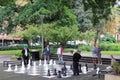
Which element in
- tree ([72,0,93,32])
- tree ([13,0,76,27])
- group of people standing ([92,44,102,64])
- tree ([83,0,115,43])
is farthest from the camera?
tree ([72,0,93,32])

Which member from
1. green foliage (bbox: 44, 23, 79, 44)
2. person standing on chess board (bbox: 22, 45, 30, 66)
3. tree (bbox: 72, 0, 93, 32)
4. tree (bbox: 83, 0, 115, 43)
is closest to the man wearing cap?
person standing on chess board (bbox: 22, 45, 30, 66)

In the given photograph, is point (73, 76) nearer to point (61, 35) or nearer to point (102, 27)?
point (61, 35)

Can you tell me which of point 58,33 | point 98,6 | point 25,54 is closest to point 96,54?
point 25,54

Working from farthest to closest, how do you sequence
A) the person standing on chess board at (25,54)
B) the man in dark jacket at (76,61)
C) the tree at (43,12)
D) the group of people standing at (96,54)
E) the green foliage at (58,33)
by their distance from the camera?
the tree at (43,12)
the green foliage at (58,33)
the group of people standing at (96,54)
the person standing on chess board at (25,54)
the man in dark jacket at (76,61)

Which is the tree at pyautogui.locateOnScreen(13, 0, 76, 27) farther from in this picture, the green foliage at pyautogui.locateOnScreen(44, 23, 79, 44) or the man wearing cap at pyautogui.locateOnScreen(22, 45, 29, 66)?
the man wearing cap at pyautogui.locateOnScreen(22, 45, 29, 66)

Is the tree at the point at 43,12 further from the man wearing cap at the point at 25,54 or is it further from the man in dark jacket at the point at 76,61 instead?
the man in dark jacket at the point at 76,61

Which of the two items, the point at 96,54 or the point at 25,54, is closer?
the point at 25,54

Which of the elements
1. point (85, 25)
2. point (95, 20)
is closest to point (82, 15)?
point (85, 25)

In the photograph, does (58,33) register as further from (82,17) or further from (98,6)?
(98,6)

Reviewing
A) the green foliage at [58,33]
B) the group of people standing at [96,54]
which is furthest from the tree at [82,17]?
the group of people standing at [96,54]

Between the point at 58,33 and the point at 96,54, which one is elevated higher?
the point at 58,33

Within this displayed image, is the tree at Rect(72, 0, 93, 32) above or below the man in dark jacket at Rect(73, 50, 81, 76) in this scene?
above

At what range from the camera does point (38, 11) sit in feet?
142

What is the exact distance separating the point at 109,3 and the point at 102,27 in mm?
43687
